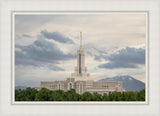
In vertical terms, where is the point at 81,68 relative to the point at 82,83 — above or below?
above

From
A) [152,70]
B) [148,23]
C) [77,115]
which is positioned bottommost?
[77,115]

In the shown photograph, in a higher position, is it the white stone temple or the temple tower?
the temple tower

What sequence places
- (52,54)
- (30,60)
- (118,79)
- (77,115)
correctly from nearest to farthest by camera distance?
(77,115), (30,60), (52,54), (118,79)

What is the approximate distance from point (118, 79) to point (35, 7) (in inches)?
860

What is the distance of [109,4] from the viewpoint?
9727mm

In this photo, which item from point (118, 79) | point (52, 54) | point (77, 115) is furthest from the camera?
point (118, 79)

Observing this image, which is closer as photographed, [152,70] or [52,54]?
[152,70]

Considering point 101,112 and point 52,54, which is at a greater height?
point 52,54

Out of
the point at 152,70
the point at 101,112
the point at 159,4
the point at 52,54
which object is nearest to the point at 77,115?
the point at 101,112

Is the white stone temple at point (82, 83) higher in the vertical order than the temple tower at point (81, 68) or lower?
lower

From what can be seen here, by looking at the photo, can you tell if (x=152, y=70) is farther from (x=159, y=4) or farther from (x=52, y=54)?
(x=52, y=54)

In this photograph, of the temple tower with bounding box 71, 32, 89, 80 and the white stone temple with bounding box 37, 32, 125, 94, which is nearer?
the temple tower with bounding box 71, 32, 89, 80

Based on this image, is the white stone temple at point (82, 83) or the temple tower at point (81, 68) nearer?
the temple tower at point (81, 68)

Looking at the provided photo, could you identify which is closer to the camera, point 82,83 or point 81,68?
point 81,68
